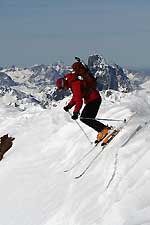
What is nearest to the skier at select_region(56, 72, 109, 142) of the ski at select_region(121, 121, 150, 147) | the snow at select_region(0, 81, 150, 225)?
the snow at select_region(0, 81, 150, 225)

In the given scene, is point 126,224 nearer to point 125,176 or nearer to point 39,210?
point 125,176

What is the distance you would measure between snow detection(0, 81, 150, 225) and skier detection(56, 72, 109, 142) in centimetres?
77

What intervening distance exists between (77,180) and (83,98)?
2.81 m

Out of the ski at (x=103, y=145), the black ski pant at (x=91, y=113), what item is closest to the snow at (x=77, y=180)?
the ski at (x=103, y=145)

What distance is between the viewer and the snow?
366 inches

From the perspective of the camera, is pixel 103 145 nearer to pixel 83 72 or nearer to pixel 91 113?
pixel 91 113

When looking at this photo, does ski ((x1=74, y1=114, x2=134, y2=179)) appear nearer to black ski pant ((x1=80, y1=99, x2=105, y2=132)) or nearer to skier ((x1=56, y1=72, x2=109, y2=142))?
skier ((x1=56, y1=72, x2=109, y2=142))

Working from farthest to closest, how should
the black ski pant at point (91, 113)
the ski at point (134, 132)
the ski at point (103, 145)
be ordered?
the black ski pant at point (91, 113)
the ski at point (103, 145)
the ski at point (134, 132)

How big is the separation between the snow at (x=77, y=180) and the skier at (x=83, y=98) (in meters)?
0.77

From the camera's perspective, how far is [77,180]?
42.9 ft

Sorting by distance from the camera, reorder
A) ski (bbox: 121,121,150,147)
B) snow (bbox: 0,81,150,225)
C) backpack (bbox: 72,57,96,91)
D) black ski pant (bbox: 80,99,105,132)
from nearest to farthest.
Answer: snow (bbox: 0,81,150,225)
ski (bbox: 121,121,150,147)
backpack (bbox: 72,57,96,91)
black ski pant (bbox: 80,99,105,132)

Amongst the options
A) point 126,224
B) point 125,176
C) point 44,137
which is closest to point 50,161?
point 44,137

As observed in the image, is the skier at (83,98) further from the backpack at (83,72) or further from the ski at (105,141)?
the ski at (105,141)

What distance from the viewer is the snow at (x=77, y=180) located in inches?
366
